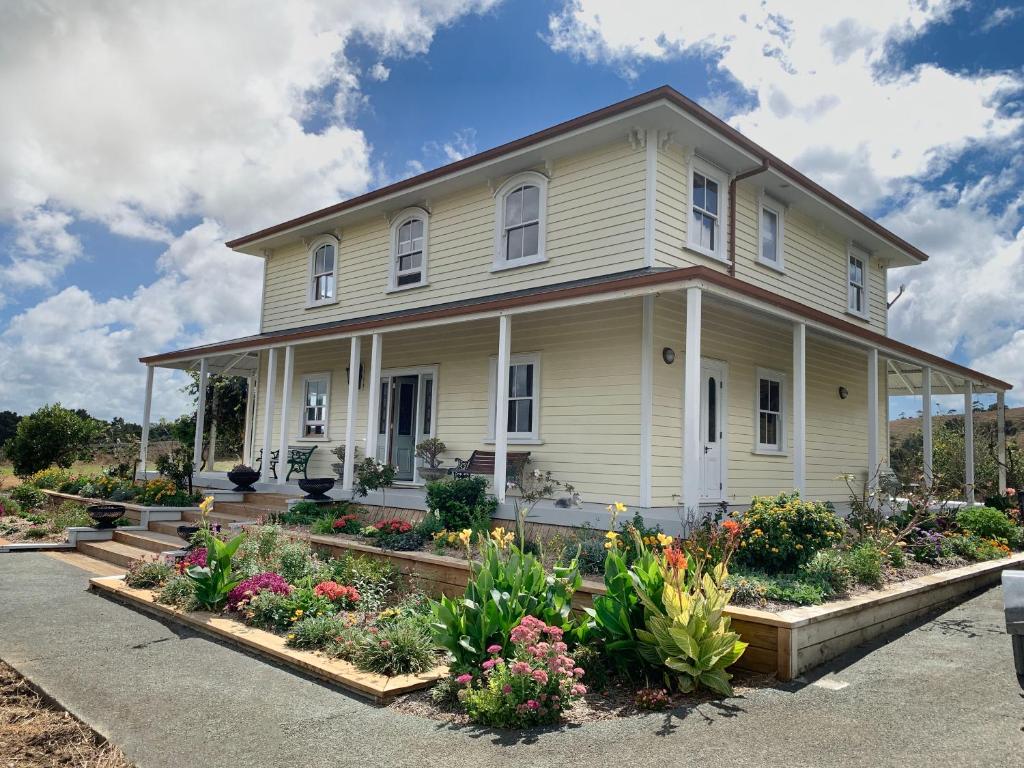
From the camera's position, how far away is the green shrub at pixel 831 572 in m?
6.59

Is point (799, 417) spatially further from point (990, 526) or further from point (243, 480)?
point (243, 480)

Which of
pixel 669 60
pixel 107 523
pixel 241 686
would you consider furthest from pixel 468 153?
pixel 241 686

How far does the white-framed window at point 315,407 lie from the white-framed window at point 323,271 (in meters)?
1.74

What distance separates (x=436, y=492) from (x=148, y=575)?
11.7 ft

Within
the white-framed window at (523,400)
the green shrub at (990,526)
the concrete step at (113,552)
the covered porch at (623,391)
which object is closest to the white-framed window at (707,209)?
the covered porch at (623,391)

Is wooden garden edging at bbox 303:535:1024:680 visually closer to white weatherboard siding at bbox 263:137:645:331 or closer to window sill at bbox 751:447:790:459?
window sill at bbox 751:447:790:459

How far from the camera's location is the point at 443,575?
25.9 ft

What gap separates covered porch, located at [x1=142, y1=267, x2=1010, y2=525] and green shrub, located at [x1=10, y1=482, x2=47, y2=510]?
346cm

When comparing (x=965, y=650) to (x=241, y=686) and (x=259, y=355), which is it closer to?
(x=241, y=686)

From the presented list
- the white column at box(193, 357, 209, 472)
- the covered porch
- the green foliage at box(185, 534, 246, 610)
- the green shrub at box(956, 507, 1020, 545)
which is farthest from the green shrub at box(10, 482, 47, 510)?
the green shrub at box(956, 507, 1020, 545)

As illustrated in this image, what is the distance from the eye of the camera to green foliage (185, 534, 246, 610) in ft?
23.8

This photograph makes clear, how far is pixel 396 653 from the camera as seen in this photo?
17.9 feet

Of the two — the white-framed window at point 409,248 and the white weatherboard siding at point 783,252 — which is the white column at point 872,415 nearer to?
the white weatherboard siding at point 783,252

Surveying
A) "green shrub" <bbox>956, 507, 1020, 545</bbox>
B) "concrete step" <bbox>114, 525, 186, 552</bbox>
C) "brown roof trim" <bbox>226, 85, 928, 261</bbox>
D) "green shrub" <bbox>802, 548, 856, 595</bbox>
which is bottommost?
"concrete step" <bbox>114, 525, 186, 552</bbox>
